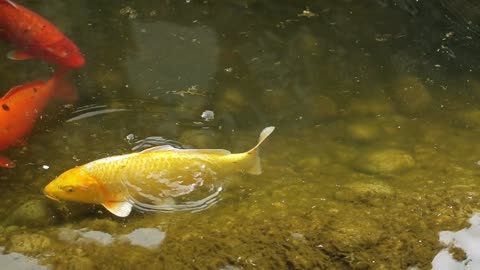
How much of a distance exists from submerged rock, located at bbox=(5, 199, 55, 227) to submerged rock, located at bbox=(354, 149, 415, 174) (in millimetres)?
1694

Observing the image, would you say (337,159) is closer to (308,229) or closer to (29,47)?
(308,229)

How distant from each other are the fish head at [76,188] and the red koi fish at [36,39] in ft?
4.14

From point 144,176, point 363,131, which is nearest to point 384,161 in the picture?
point 363,131

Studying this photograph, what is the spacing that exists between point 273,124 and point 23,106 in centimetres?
151

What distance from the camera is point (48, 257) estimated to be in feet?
7.91

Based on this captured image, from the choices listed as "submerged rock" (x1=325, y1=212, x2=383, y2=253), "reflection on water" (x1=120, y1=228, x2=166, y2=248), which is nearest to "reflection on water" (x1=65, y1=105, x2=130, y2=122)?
"reflection on water" (x1=120, y1=228, x2=166, y2=248)

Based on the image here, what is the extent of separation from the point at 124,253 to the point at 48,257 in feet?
1.03

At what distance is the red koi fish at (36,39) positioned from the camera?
12.5 ft

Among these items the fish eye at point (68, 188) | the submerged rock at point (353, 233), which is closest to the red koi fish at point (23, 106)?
the fish eye at point (68, 188)

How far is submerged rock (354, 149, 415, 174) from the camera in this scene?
3230 mm

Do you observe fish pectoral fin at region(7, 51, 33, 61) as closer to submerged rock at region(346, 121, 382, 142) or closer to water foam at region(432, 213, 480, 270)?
submerged rock at region(346, 121, 382, 142)

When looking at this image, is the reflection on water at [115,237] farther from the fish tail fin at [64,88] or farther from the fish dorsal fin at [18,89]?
the fish tail fin at [64,88]

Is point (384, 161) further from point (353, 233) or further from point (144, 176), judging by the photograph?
point (144, 176)

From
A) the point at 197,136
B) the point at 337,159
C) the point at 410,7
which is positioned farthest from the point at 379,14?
the point at 197,136
